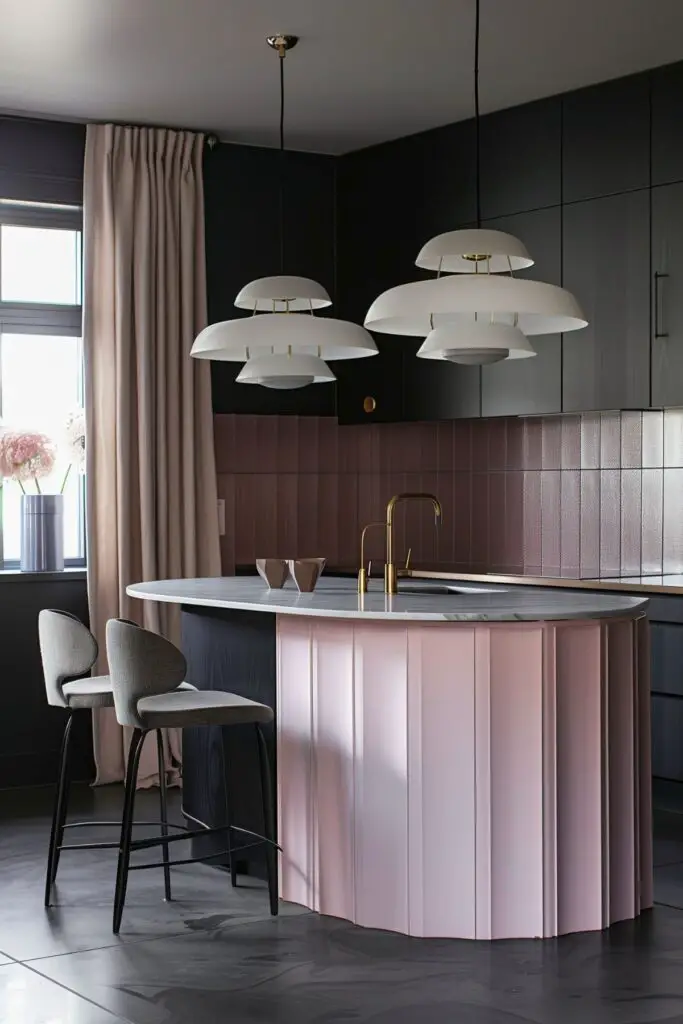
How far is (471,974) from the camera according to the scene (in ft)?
11.6

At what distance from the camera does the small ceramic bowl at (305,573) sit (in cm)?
445

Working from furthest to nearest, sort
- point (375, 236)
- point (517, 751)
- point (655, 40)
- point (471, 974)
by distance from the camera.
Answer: point (375, 236)
point (655, 40)
point (517, 751)
point (471, 974)

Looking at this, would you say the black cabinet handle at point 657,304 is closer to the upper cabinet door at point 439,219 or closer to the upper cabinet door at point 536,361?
the upper cabinet door at point 536,361

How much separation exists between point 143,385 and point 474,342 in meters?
2.54

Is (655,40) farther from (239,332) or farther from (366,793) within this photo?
(366,793)

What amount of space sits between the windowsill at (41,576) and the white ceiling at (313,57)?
1.93 meters

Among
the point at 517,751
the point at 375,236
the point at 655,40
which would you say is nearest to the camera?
the point at 517,751

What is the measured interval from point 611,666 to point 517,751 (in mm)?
388

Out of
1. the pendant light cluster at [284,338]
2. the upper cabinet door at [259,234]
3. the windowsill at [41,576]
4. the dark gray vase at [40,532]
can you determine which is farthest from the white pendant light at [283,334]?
the upper cabinet door at [259,234]

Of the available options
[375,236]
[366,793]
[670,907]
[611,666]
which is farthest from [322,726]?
[375,236]

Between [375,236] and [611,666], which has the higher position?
[375,236]

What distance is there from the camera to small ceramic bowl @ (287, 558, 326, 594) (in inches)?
175

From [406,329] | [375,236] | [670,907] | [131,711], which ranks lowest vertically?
[670,907]

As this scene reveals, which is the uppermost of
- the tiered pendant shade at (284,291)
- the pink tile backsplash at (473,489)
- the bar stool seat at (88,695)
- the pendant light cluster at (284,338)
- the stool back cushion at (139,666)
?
the tiered pendant shade at (284,291)
